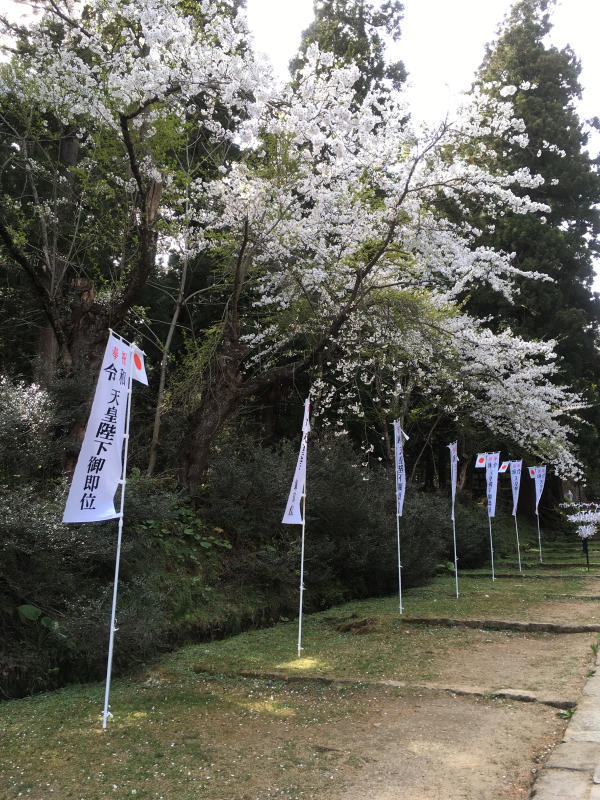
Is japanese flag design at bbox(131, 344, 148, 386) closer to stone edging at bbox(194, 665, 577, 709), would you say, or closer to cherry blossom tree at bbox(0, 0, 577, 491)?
stone edging at bbox(194, 665, 577, 709)

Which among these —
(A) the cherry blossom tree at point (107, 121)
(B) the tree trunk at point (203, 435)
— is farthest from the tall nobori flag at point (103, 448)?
(B) the tree trunk at point (203, 435)

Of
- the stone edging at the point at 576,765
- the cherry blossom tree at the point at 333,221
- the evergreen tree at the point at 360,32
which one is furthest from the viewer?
the evergreen tree at the point at 360,32

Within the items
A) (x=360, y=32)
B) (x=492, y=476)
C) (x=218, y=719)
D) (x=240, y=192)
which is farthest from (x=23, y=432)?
(x=360, y=32)

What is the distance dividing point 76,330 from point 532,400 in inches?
388

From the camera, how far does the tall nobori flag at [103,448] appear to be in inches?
172

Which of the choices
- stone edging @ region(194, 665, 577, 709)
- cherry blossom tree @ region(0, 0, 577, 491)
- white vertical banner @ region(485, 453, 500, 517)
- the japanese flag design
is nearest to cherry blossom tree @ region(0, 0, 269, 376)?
cherry blossom tree @ region(0, 0, 577, 491)

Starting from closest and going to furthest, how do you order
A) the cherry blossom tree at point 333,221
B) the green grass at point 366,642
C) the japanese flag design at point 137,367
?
the japanese flag design at point 137,367 < the green grass at point 366,642 < the cherry blossom tree at point 333,221

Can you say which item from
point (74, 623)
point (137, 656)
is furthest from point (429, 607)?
point (74, 623)

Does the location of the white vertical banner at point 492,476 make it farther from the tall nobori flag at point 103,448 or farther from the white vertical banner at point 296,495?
the tall nobori flag at point 103,448

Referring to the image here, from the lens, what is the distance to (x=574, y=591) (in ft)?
33.9

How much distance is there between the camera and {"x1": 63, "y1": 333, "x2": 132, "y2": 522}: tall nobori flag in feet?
14.3

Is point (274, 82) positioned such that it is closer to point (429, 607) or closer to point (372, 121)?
point (372, 121)

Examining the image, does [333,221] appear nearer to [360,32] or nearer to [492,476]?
[492,476]

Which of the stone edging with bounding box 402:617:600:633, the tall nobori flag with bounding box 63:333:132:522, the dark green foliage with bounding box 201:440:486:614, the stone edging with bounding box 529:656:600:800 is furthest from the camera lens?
the dark green foliage with bounding box 201:440:486:614
